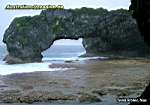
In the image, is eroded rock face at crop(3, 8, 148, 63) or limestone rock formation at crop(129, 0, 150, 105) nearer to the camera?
limestone rock formation at crop(129, 0, 150, 105)

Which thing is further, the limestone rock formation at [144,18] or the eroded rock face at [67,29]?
the eroded rock face at [67,29]

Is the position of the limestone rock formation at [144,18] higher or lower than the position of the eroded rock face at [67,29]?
higher

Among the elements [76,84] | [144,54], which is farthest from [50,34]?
[76,84]

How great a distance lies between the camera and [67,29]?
90625mm

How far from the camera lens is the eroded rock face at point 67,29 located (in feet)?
292

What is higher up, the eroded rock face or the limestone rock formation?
the limestone rock formation

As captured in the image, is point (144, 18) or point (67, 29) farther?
point (67, 29)

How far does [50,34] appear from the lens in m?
90.6

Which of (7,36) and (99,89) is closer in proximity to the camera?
(99,89)

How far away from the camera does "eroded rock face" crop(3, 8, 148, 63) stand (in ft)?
292

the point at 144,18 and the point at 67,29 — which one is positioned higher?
the point at 144,18

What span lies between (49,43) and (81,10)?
1088cm

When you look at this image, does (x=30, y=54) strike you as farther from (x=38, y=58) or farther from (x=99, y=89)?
(x=99, y=89)

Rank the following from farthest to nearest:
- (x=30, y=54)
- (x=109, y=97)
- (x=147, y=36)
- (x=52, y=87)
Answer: (x=30, y=54), (x=52, y=87), (x=109, y=97), (x=147, y=36)
